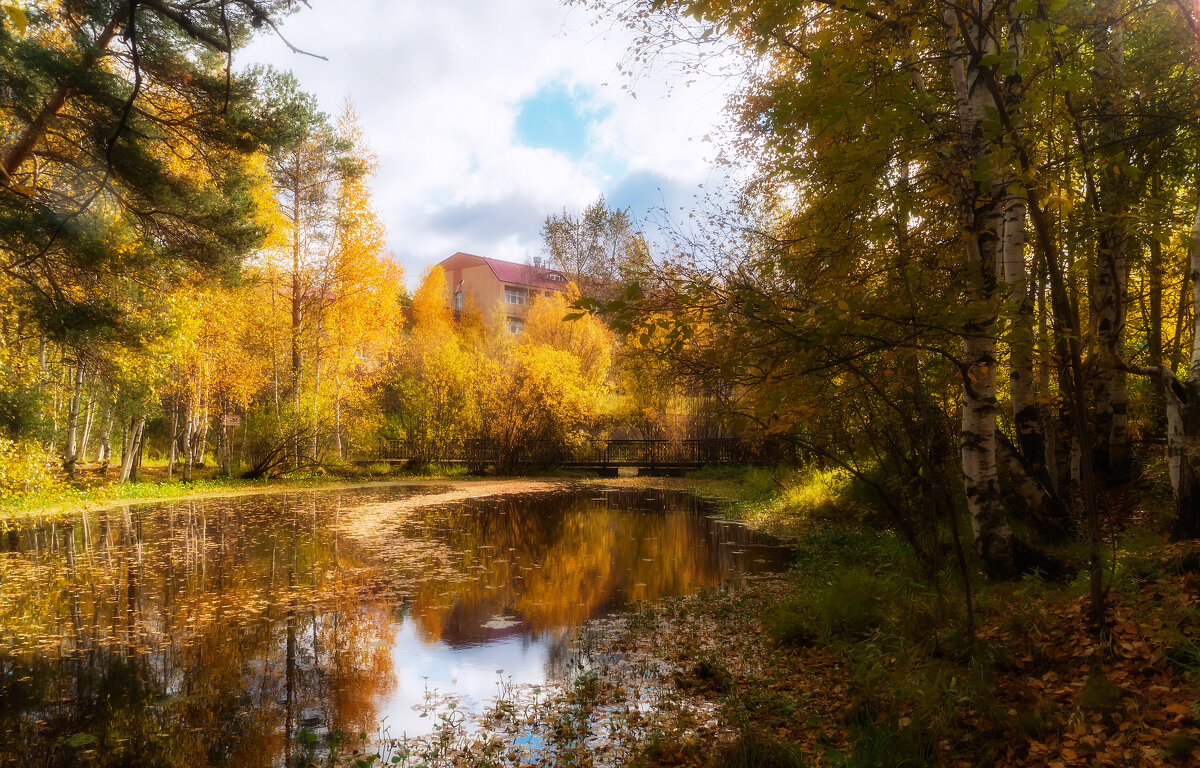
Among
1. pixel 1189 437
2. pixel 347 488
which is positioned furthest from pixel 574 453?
pixel 1189 437

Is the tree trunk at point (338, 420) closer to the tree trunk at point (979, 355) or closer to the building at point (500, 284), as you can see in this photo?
the tree trunk at point (979, 355)

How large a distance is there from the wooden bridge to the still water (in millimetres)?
11557

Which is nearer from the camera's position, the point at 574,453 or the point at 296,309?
the point at 296,309

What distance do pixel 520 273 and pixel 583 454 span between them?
26.8m

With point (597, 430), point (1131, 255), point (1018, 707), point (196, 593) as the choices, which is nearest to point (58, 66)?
point (196, 593)

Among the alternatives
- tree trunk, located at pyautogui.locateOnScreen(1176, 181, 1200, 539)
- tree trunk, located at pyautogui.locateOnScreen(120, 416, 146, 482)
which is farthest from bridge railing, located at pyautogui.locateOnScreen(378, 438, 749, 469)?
tree trunk, located at pyautogui.locateOnScreen(1176, 181, 1200, 539)

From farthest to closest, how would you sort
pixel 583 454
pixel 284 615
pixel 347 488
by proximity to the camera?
pixel 583 454, pixel 347 488, pixel 284 615

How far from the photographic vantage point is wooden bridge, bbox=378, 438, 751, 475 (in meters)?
25.7

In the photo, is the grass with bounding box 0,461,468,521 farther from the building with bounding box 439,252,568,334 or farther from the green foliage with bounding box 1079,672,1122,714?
the building with bounding box 439,252,568,334

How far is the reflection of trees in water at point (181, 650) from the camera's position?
4.12 metres

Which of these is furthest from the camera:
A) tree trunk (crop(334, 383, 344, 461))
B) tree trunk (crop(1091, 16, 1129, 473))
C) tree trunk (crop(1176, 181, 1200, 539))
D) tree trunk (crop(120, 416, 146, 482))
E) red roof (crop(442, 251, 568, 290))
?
red roof (crop(442, 251, 568, 290))

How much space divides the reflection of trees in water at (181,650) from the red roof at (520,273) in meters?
38.0

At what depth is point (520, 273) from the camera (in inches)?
2005

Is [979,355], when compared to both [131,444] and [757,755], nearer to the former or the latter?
[757,755]
